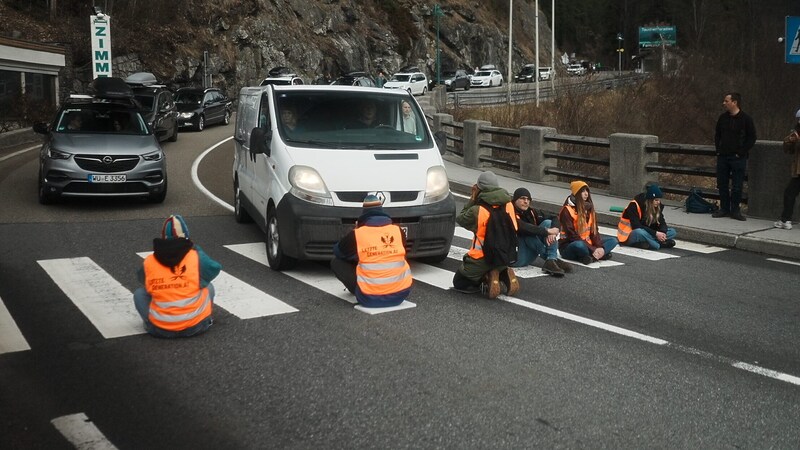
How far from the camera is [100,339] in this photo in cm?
705

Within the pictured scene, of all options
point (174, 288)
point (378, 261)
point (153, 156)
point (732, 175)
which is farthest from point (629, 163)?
point (174, 288)

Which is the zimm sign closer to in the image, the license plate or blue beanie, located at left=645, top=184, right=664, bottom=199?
the license plate

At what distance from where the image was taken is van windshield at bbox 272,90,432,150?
10234mm

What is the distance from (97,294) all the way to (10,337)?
1.52m

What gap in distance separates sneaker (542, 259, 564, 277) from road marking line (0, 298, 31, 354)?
209 inches

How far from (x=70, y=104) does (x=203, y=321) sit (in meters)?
9.35

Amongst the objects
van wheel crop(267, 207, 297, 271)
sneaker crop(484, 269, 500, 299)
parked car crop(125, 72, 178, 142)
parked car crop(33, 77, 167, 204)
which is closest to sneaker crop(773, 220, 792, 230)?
sneaker crop(484, 269, 500, 299)

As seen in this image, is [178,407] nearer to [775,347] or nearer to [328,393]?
[328,393]

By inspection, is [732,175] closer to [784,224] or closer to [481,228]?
[784,224]

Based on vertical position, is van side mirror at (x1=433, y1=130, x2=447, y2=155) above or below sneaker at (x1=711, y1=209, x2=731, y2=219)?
above

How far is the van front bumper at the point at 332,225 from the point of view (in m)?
9.19

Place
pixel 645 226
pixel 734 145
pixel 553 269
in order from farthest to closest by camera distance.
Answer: pixel 734 145 → pixel 645 226 → pixel 553 269

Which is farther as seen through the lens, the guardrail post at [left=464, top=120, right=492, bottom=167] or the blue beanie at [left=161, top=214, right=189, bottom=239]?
the guardrail post at [left=464, top=120, right=492, bottom=167]

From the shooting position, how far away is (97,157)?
1359cm
